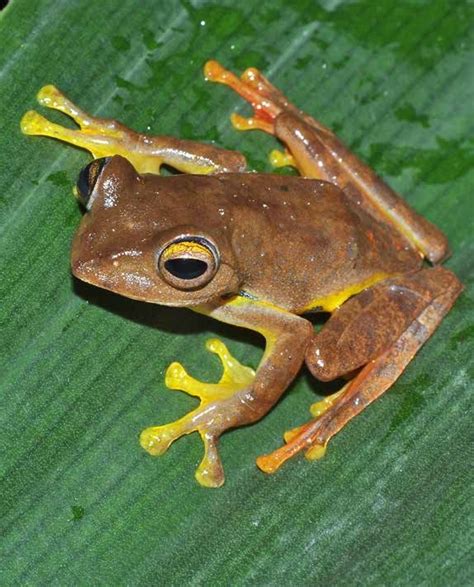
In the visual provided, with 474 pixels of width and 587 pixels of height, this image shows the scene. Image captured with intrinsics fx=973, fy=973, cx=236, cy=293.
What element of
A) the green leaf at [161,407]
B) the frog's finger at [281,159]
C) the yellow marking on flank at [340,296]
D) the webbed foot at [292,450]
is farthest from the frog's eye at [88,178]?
the webbed foot at [292,450]

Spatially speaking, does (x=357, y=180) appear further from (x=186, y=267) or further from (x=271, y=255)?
(x=186, y=267)

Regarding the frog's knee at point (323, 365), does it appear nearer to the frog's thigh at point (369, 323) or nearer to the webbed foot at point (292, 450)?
the frog's thigh at point (369, 323)

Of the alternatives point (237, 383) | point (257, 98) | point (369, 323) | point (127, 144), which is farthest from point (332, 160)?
point (237, 383)

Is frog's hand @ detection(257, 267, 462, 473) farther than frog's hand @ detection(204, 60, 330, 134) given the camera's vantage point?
No

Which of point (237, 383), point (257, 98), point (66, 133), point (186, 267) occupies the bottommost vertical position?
point (237, 383)

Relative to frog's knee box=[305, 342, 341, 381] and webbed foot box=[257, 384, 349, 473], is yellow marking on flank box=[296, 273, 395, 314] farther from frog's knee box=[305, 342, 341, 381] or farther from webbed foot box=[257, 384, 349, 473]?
webbed foot box=[257, 384, 349, 473]

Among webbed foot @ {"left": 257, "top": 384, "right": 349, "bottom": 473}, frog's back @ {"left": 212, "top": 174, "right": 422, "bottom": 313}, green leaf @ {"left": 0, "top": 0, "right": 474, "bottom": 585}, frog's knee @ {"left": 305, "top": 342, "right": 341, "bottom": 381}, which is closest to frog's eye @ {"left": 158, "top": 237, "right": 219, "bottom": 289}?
frog's back @ {"left": 212, "top": 174, "right": 422, "bottom": 313}

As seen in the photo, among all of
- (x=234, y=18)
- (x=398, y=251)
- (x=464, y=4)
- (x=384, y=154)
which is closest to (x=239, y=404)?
(x=398, y=251)
